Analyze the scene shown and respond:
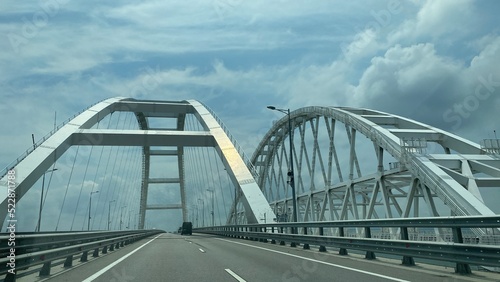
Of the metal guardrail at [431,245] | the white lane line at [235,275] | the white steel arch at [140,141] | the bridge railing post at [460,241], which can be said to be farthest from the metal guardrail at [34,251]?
the white steel arch at [140,141]

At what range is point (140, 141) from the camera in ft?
123

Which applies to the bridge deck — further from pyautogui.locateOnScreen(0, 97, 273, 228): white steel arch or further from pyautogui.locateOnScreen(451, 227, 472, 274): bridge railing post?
pyautogui.locateOnScreen(0, 97, 273, 228): white steel arch

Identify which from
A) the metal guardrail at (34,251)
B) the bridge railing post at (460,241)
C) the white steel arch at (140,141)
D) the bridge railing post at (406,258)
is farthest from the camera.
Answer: the white steel arch at (140,141)

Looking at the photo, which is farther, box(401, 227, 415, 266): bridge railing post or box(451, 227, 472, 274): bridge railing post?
box(401, 227, 415, 266): bridge railing post

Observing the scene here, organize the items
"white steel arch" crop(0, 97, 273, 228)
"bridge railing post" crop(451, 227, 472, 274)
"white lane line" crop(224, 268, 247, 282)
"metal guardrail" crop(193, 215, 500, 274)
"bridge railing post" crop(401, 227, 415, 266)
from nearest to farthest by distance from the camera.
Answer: "metal guardrail" crop(193, 215, 500, 274) < "bridge railing post" crop(451, 227, 472, 274) < "white lane line" crop(224, 268, 247, 282) < "bridge railing post" crop(401, 227, 415, 266) < "white steel arch" crop(0, 97, 273, 228)

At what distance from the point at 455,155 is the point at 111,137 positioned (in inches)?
1074

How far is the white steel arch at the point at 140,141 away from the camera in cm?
2862

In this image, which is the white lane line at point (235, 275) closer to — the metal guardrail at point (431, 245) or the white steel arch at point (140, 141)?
the metal guardrail at point (431, 245)

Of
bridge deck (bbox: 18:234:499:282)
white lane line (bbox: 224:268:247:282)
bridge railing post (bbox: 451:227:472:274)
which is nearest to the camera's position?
bridge railing post (bbox: 451:227:472:274)

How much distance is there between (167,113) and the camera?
179ft

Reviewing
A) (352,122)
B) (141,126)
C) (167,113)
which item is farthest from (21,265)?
(141,126)

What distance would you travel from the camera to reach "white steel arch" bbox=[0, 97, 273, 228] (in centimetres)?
2862

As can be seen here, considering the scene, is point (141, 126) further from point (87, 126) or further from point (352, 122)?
point (352, 122)

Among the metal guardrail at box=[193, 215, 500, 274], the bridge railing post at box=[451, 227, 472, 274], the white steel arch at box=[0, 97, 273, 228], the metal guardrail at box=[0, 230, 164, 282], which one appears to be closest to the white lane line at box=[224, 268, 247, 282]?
the metal guardrail at box=[193, 215, 500, 274]
